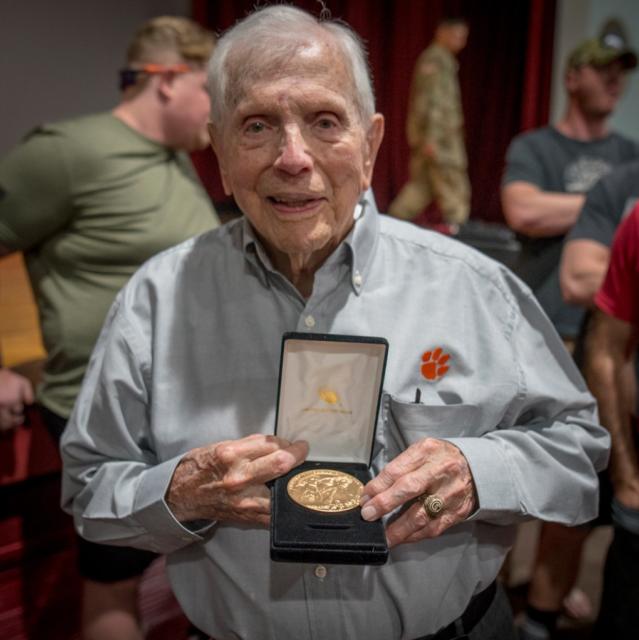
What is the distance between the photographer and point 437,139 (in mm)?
4336

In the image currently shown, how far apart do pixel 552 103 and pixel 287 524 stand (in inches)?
186

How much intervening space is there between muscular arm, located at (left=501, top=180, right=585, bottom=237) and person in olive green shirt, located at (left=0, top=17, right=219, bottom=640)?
1.13m

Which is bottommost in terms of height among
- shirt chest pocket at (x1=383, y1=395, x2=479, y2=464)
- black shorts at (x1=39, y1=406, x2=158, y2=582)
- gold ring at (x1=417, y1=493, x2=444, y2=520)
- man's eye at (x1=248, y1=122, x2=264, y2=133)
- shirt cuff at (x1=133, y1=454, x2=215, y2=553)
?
black shorts at (x1=39, y1=406, x2=158, y2=582)

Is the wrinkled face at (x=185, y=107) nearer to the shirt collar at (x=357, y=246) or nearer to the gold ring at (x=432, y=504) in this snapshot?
the shirt collar at (x=357, y=246)

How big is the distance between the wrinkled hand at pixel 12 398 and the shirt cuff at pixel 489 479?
106 centimetres

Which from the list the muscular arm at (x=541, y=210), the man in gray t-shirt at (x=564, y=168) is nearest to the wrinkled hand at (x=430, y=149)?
the man in gray t-shirt at (x=564, y=168)

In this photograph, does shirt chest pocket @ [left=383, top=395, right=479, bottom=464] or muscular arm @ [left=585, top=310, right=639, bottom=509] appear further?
muscular arm @ [left=585, top=310, right=639, bottom=509]

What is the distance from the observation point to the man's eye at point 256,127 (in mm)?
901

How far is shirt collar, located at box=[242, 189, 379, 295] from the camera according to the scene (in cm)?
97

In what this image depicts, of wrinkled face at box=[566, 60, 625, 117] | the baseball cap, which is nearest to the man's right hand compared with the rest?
wrinkled face at box=[566, 60, 625, 117]

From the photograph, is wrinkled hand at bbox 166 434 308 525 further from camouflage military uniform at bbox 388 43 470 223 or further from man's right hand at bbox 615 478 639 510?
camouflage military uniform at bbox 388 43 470 223

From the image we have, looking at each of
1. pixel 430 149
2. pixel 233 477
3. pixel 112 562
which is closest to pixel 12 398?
pixel 112 562

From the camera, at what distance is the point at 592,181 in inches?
85.0

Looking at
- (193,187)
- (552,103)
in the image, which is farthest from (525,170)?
(552,103)
